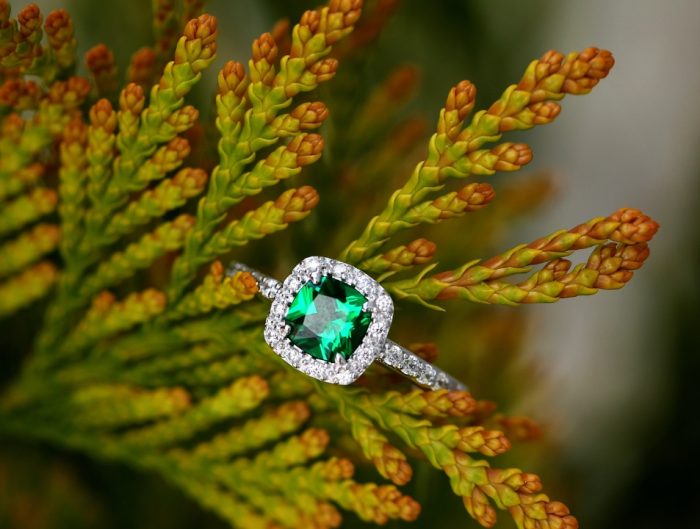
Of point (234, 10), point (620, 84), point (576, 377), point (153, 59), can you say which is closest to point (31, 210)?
point (153, 59)

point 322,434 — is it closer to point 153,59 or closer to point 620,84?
point 153,59

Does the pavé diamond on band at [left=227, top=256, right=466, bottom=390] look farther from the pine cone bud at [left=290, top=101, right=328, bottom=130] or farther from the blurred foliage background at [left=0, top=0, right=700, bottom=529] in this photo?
the blurred foliage background at [left=0, top=0, right=700, bottom=529]

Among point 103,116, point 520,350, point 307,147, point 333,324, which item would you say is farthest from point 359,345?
point 520,350

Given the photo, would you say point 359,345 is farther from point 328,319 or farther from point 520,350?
point 520,350

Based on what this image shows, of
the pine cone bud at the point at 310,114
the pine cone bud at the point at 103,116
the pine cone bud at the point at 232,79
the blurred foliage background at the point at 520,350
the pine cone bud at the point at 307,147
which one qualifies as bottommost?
the blurred foliage background at the point at 520,350

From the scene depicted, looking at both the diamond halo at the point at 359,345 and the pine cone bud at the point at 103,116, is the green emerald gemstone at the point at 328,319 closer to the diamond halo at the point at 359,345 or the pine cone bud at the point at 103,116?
the diamond halo at the point at 359,345

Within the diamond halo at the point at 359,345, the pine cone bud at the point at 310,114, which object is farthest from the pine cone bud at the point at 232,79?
the diamond halo at the point at 359,345

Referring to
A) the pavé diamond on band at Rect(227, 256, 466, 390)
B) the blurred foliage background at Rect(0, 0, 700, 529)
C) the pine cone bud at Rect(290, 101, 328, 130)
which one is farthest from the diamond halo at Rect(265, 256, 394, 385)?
the blurred foliage background at Rect(0, 0, 700, 529)
